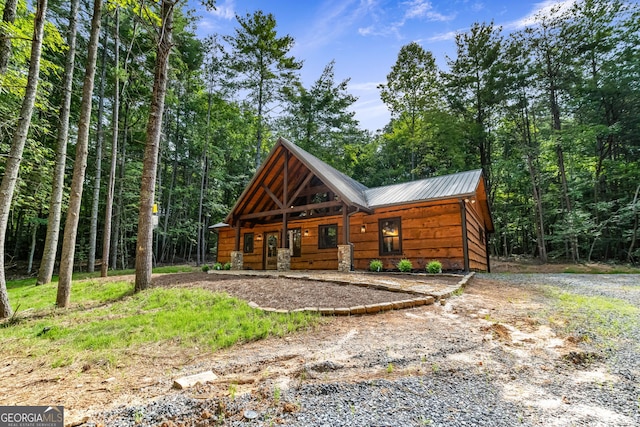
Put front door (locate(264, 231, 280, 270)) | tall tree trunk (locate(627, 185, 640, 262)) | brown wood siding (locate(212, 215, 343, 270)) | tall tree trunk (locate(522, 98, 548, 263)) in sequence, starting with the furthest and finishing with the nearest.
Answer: tall tree trunk (locate(522, 98, 548, 263)), tall tree trunk (locate(627, 185, 640, 262)), front door (locate(264, 231, 280, 270)), brown wood siding (locate(212, 215, 343, 270))

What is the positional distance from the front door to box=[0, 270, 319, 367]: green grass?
743 centimetres

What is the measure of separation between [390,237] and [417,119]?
40.3 ft

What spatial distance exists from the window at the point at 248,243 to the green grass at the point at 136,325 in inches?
319

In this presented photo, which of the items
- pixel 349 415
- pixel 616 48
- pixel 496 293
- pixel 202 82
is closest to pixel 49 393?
pixel 349 415

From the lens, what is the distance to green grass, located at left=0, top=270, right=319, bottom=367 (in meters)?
3.30

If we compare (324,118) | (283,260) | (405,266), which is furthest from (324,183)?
(324,118)

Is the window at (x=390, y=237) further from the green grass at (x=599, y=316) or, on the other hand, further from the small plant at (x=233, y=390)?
the small plant at (x=233, y=390)

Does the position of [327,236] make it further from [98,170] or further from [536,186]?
[536,186]

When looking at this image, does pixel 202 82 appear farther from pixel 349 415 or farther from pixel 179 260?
pixel 349 415

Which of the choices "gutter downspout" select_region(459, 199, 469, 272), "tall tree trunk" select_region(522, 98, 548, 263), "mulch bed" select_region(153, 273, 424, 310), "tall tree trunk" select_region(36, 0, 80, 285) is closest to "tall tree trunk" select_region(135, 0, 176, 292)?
"mulch bed" select_region(153, 273, 424, 310)

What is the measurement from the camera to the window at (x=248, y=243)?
1395 cm

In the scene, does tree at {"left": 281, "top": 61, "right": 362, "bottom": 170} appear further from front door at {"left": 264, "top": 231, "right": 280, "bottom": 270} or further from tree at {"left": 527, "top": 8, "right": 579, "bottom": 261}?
tree at {"left": 527, "top": 8, "right": 579, "bottom": 261}

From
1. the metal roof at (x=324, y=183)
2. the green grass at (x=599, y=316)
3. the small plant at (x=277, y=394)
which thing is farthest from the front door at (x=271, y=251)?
the small plant at (x=277, y=394)

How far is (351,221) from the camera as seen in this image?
36.6ft
